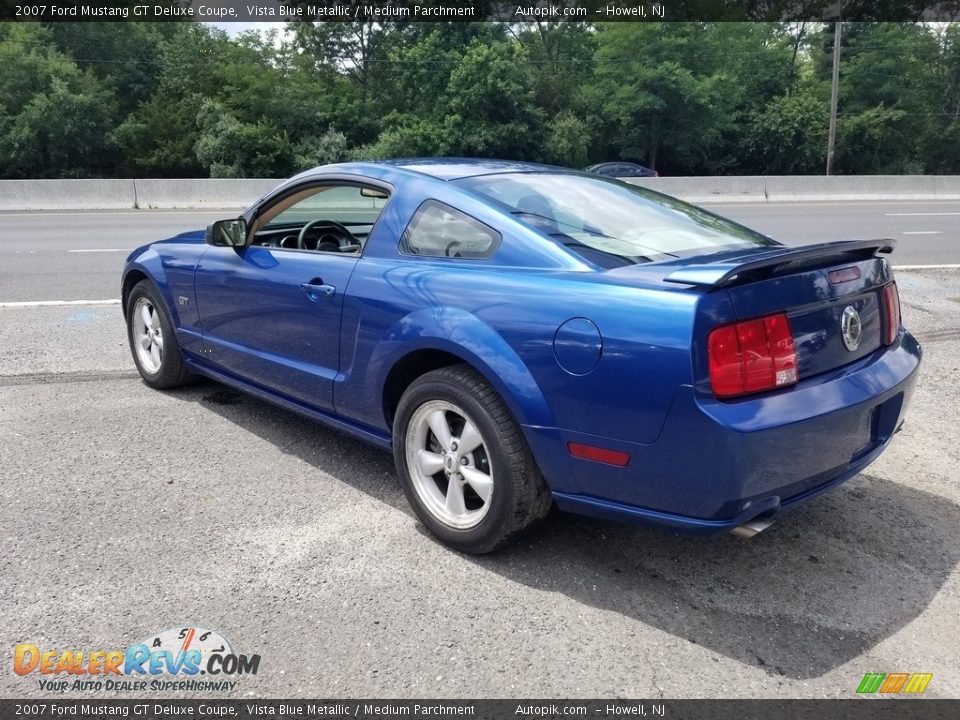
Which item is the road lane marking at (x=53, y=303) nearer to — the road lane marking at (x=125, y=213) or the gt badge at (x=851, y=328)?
the gt badge at (x=851, y=328)

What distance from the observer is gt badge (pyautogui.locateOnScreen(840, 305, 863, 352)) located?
9.57 feet

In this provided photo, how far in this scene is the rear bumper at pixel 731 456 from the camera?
99.0 inches

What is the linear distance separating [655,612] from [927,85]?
5928cm

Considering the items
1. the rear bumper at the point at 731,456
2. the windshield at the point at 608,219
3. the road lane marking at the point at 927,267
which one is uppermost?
the windshield at the point at 608,219

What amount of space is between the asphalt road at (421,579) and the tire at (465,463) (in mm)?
162

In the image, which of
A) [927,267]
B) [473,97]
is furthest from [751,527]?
[473,97]

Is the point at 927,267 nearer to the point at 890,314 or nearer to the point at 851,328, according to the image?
the point at 890,314

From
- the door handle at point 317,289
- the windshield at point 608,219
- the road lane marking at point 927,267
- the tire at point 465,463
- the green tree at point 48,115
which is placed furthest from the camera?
the green tree at point 48,115

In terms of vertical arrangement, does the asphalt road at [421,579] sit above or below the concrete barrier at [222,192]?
below

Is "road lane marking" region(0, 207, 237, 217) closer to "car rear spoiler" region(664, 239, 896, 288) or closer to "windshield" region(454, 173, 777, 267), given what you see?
"windshield" region(454, 173, 777, 267)

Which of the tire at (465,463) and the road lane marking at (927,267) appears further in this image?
the road lane marking at (927,267)

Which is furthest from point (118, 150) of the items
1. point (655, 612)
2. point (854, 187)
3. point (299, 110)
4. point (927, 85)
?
point (927, 85)

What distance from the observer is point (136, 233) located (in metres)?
14.9

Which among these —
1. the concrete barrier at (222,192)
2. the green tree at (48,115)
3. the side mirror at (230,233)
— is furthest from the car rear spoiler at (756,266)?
the green tree at (48,115)
